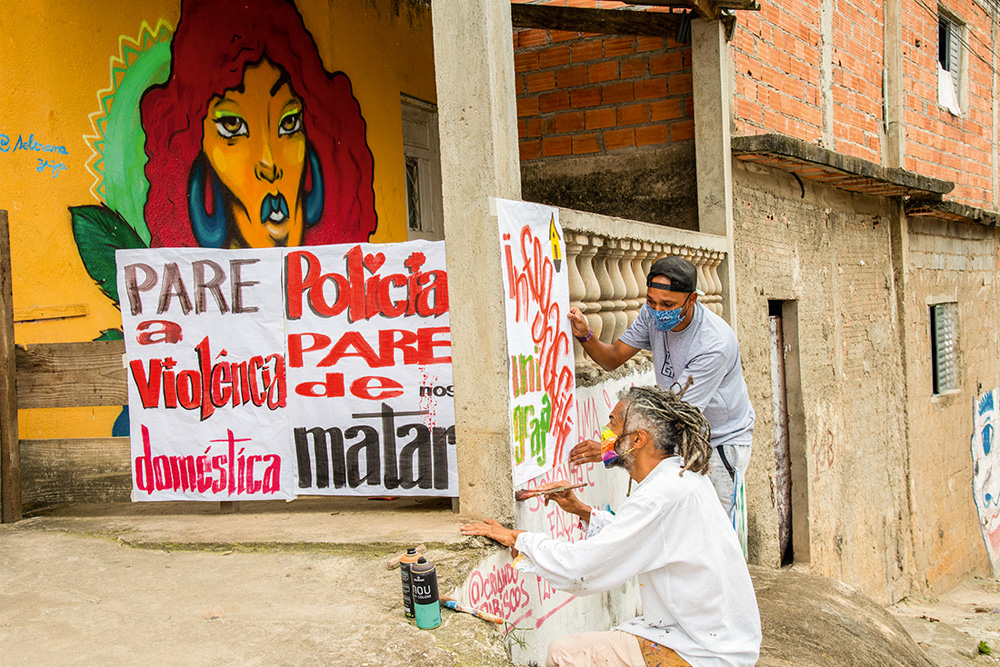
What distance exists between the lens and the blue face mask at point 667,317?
4.36 meters

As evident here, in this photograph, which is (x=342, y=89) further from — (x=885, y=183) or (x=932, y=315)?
(x=932, y=315)

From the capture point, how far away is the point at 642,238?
5215 mm

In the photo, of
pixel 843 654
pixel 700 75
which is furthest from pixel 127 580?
pixel 700 75

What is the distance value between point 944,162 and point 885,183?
407cm

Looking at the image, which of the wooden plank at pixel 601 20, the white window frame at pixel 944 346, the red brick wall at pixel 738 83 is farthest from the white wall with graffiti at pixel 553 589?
the white window frame at pixel 944 346

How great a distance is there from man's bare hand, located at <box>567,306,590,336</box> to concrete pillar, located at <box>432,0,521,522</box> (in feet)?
2.46

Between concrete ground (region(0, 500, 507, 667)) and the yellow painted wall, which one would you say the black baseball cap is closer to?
concrete ground (region(0, 500, 507, 667))

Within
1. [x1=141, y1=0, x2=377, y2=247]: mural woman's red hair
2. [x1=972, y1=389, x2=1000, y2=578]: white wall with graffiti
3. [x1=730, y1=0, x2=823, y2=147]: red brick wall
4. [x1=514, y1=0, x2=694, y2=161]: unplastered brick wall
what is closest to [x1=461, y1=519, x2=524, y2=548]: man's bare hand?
[x1=141, y1=0, x2=377, y2=247]: mural woman's red hair

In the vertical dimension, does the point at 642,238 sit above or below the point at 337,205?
below

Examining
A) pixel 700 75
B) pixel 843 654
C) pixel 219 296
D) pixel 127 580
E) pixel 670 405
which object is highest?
pixel 700 75

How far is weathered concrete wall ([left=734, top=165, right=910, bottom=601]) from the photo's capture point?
7375 millimetres

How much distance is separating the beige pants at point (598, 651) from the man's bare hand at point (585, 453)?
47.2 inches

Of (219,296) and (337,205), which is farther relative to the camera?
(337,205)

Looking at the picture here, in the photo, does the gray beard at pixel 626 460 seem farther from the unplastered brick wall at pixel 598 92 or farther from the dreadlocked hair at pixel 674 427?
the unplastered brick wall at pixel 598 92
